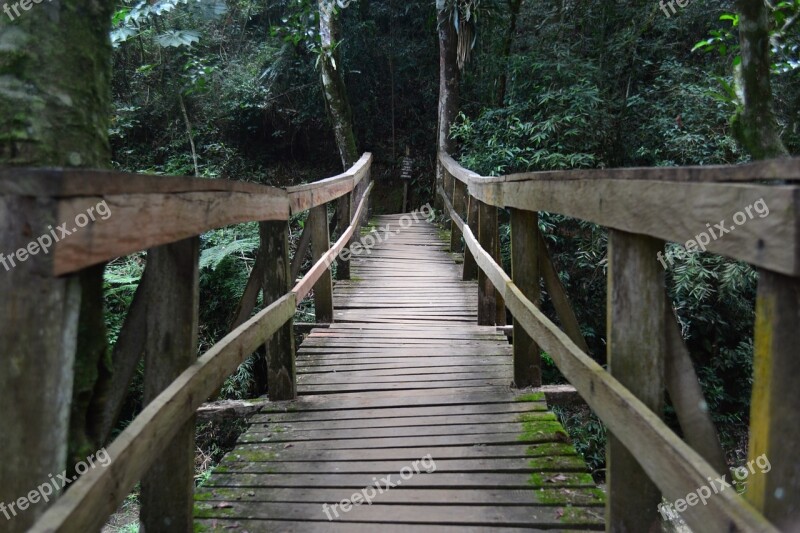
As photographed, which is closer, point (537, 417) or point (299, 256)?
point (537, 417)

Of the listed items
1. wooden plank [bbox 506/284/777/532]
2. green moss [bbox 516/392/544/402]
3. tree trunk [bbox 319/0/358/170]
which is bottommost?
green moss [bbox 516/392/544/402]

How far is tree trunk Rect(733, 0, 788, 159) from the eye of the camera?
3.30 meters

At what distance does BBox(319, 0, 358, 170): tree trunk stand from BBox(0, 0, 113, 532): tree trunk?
282 inches

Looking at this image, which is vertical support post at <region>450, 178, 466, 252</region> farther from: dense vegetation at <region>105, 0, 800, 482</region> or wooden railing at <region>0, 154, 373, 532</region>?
wooden railing at <region>0, 154, 373, 532</region>

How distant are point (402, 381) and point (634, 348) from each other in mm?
2039

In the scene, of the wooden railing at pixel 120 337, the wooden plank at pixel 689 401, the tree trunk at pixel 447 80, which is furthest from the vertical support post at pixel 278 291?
the tree trunk at pixel 447 80

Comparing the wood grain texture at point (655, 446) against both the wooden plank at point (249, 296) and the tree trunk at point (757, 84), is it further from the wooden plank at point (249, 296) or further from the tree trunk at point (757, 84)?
the tree trunk at point (757, 84)

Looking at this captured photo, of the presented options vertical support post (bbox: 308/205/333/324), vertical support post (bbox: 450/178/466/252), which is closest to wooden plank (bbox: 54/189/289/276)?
vertical support post (bbox: 308/205/333/324)

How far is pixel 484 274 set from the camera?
4387 mm

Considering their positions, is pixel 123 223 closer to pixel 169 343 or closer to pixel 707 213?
pixel 169 343

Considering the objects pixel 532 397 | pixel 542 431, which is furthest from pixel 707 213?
pixel 532 397

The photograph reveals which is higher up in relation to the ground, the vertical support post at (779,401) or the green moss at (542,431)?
the vertical support post at (779,401)

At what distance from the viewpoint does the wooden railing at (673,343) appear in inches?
37.8

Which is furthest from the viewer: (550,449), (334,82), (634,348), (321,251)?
(334,82)
